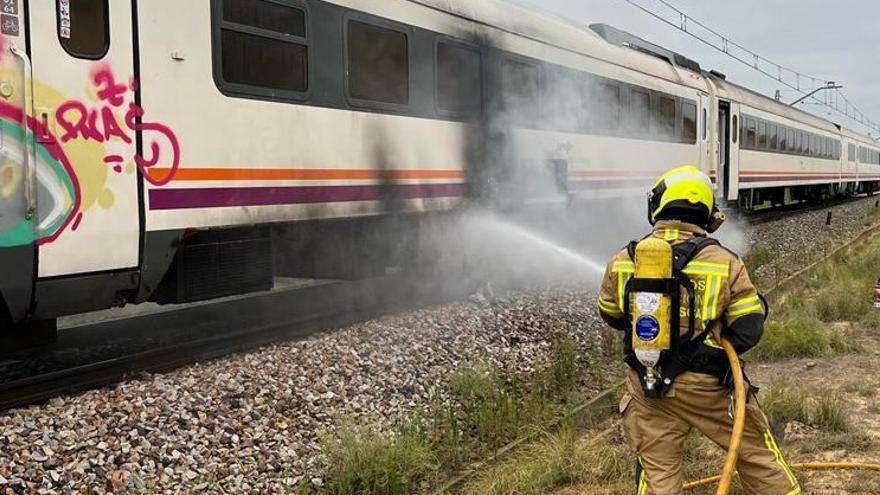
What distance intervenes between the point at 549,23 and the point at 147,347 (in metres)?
6.58

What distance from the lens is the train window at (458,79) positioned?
8.05 m

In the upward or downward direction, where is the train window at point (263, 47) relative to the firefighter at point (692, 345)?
upward

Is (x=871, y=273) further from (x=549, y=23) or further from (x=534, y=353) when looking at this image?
(x=534, y=353)

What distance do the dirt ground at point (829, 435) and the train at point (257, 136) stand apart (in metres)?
3.13

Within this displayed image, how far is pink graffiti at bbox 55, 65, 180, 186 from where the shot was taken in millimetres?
4777

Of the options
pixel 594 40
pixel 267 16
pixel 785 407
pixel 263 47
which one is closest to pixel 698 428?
pixel 785 407

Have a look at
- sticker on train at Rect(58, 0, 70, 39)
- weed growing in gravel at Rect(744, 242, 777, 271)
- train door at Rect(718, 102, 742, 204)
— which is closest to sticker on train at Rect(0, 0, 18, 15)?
sticker on train at Rect(58, 0, 70, 39)

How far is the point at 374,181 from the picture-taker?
283 inches

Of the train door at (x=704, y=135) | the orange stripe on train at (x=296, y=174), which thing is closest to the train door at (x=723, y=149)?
the train door at (x=704, y=135)

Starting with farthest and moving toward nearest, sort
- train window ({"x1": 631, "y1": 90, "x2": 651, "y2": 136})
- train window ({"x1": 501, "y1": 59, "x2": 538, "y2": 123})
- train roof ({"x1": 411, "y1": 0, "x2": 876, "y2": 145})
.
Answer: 1. train window ({"x1": 631, "y1": 90, "x2": 651, "y2": 136})
2. train window ({"x1": 501, "y1": 59, "x2": 538, "y2": 123})
3. train roof ({"x1": 411, "y1": 0, "x2": 876, "y2": 145})

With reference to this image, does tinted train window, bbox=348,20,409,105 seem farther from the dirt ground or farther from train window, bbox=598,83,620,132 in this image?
train window, bbox=598,83,620,132

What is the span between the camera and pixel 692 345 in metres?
2.86

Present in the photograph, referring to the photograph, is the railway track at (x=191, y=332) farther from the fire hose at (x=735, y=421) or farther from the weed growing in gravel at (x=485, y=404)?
the fire hose at (x=735, y=421)

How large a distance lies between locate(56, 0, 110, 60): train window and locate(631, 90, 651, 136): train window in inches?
352
